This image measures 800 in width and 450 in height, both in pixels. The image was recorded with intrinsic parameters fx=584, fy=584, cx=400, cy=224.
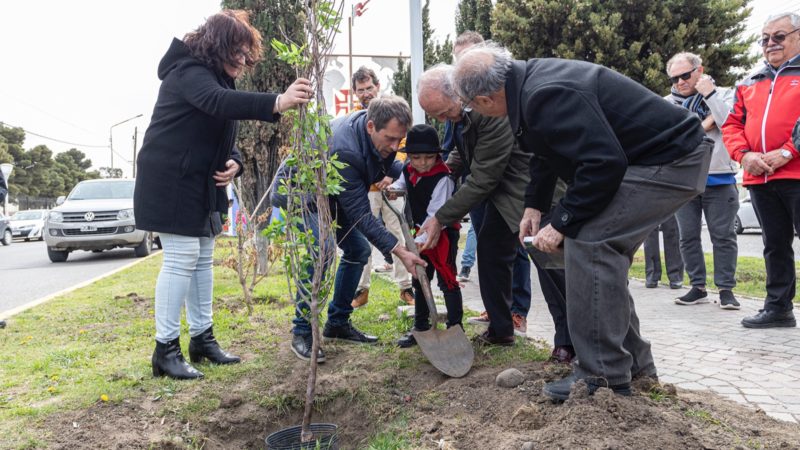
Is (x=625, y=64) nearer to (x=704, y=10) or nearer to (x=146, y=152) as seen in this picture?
(x=704, y=10)

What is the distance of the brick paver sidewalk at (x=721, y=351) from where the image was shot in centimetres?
304

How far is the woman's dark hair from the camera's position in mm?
3344

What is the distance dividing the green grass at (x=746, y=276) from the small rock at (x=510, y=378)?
3.72 meters

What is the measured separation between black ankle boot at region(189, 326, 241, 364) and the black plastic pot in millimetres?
1028

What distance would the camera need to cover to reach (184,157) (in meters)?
3.37

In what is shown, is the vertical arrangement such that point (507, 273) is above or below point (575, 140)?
below

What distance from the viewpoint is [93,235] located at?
12031 mm

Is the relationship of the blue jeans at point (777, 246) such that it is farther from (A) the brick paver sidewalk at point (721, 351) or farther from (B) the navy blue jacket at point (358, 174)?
(B) the navy blue jacket at point (358, 174)

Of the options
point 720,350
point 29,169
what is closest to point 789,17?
point 720,350

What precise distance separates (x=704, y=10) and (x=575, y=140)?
8.74 m

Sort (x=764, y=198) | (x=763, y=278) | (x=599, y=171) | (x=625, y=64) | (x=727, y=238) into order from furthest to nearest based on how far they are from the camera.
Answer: (x=625, y=64)
(x=763, y=278)
(x=727, y=238)
(x=764, y=198)
(x=599, y=171)

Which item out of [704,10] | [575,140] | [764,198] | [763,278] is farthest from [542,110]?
[704,10]

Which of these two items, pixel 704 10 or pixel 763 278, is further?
pixel 704 10

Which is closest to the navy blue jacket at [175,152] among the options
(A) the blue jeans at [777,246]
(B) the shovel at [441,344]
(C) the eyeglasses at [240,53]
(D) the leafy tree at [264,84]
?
(C) the eyeglasses at [240,53]
